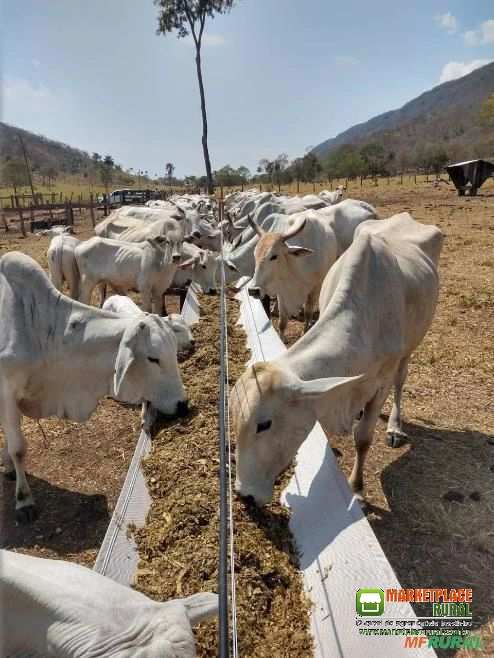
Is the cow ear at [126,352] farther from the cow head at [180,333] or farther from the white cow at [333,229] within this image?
the white cow at [333,229]

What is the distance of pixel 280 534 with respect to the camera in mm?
2924

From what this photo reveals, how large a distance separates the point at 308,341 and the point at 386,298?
86 centimetres

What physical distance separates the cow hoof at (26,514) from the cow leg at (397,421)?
313cm

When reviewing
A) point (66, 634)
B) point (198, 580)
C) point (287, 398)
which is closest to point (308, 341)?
point (287, 398)

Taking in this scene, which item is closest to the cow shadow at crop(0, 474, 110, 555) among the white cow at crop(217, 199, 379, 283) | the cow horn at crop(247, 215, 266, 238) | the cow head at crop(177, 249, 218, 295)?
the cow horn at crop(247, 215, 266, 238)

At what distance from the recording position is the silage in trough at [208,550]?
2305mm

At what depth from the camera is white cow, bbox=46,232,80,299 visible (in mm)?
7477

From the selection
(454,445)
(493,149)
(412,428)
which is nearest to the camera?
(454,445)

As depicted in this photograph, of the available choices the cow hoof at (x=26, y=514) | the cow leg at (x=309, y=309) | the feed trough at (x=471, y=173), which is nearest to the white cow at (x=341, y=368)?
the cow hoof at (x=26, y=514)

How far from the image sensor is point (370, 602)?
7.27 ft

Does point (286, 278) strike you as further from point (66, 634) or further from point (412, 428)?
point (66, 634)

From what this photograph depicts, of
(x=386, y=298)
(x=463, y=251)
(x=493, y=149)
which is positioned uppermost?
(x=493, y=149)

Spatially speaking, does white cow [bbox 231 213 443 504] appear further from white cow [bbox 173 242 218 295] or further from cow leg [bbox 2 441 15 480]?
white cow [bbox 173 242 218 295]

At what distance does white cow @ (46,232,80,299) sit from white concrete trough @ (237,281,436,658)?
5615 mm
